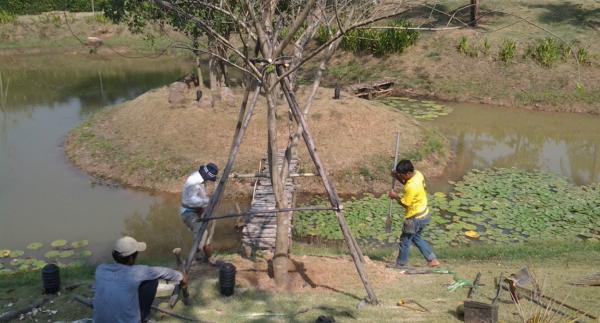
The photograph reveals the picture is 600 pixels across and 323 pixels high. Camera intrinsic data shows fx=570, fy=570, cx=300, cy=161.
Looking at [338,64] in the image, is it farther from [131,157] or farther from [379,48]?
[131,157]

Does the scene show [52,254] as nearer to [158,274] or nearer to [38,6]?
[158,274]

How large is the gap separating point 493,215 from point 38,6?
1195 inches

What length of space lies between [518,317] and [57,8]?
1349 inches

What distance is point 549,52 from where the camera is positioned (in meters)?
21.6

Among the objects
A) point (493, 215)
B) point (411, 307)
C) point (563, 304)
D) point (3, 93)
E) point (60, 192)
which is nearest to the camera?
point (563, 304)

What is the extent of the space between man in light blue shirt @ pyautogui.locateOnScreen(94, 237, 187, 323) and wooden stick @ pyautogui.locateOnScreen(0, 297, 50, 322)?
2.07m

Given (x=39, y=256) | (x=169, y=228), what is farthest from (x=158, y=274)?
(x=169, y=228)

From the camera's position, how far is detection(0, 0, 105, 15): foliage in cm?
3144

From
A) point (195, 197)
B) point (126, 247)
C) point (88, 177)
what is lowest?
point (88, 177)

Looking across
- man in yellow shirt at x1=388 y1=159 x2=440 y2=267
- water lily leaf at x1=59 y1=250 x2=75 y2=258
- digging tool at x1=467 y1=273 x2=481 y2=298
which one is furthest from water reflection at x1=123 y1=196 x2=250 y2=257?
digging tool at x1=467 y1=273 x2=481 y2=298

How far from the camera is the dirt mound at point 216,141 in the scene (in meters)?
12.9

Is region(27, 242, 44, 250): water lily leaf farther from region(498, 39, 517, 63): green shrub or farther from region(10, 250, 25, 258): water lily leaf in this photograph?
region(498, 39, 517, 63): green shrub

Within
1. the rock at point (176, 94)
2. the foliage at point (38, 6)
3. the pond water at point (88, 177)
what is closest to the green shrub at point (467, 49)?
the pond water at point (88, 177)

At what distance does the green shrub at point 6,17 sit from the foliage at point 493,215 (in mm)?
26095
